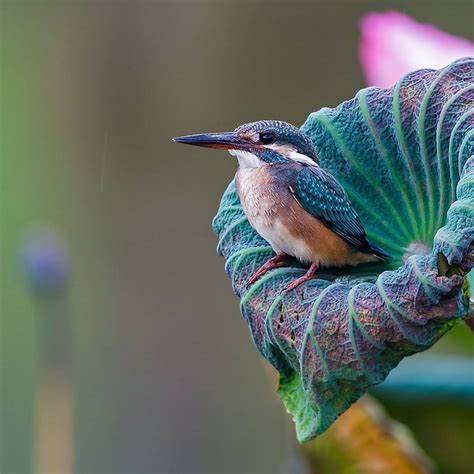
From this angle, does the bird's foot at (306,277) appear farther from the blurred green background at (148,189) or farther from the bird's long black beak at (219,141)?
the blurred green background at (148,189)

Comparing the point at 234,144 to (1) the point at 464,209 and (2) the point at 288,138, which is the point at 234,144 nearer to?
(2) the point at 288,138

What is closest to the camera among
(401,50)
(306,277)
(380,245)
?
(306,277)

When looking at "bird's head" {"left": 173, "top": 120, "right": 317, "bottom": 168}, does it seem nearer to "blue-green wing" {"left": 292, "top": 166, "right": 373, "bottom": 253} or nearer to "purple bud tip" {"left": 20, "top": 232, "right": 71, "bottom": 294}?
"blue-green wing" {"left": 292, "top": 166, "right": 373, "bottom": 253}

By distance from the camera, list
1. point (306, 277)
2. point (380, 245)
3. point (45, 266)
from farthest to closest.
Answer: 1. point (45, 266)
2. point (380, 245)
3. point (306, 277)

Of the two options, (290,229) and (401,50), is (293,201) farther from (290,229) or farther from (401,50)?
(401,50)

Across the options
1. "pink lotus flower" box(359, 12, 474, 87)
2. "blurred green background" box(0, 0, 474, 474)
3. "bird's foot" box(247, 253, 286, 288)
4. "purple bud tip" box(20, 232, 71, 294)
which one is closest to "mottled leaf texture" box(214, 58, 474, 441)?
"bird's foot" box(247, 253, 286, 288)

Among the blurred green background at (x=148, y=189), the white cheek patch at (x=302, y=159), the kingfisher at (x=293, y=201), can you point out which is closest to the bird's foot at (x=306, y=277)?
the kingfisher at (x=293, y=201)

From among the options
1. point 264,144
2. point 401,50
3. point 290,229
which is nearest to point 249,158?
point 264,144
